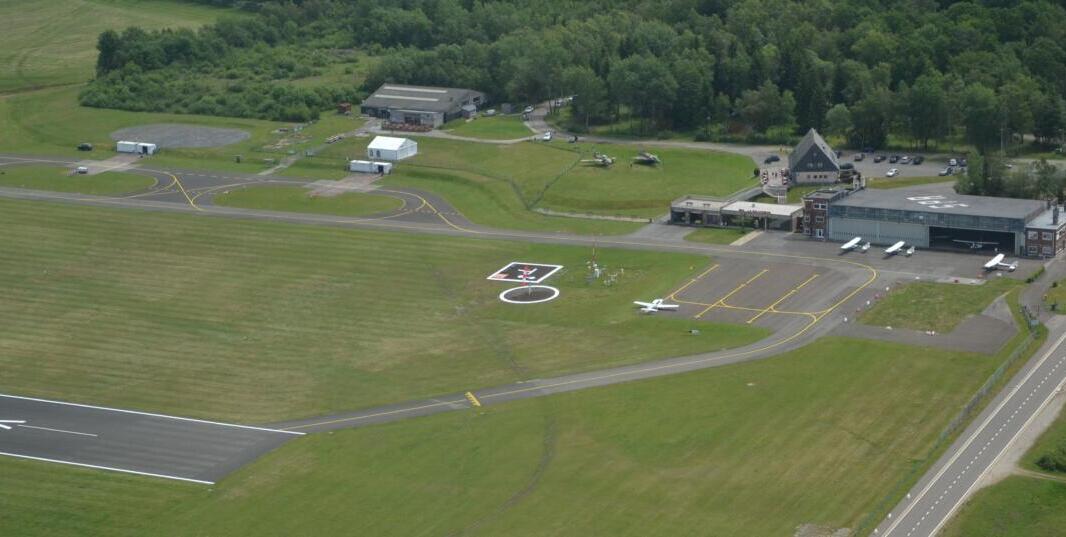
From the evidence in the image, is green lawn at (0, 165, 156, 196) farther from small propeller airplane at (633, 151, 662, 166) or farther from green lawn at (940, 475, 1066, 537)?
green lawn at (940, 475, 1066, 537)

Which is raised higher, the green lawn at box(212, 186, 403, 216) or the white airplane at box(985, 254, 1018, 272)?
the green lawn at box(212, 186, 403, 216)

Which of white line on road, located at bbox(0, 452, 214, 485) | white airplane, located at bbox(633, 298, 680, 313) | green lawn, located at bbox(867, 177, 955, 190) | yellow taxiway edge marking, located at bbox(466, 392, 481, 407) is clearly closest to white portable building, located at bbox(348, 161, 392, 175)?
green lawn, located at bbox(867, 177, 955, 190)

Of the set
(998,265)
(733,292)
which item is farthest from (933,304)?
(733,292)

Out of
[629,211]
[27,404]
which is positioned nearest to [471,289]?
[629,211]

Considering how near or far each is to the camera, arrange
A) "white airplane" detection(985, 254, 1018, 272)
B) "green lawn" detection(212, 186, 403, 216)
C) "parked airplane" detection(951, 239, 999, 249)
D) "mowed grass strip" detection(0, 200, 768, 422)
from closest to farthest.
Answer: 1. "mowed grass strip" detection(0, 200, 768, 422)
2. "white airplane" detection(985, 254, 1018, 272)
3. "parked airplane" detection(951, 239, 999, 249)
4. "green lawn" detection(212, 186, 403, 216)

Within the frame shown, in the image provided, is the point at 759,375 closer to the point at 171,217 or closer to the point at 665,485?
the point at 665,485

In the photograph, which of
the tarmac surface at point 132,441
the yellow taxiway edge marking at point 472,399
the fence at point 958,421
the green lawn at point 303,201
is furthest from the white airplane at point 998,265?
the tarmac surface at point 132,441

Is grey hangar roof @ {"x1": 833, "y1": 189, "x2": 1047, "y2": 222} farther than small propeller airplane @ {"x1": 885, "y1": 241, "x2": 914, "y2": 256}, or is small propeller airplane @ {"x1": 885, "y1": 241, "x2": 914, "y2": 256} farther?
grey hangar roof @ {"x1": 833, "y1": 189, "x2": 1047, "y2": 222}
